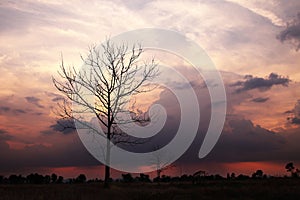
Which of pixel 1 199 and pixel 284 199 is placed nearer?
pixel 1 199

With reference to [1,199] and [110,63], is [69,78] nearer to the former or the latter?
[110,63]

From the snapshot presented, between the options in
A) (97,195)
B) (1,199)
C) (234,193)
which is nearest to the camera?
(1,199)

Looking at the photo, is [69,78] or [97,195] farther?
[69,78]

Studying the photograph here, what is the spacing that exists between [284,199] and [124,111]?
16473mm

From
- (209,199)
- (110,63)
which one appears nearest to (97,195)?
(209,199)

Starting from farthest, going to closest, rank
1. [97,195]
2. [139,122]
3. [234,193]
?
[139,122], [234,193], [97,195]

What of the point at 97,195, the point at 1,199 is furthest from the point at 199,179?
the point at 1,199

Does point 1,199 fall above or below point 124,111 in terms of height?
below

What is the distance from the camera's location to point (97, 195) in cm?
2444

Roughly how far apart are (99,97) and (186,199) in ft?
46.3

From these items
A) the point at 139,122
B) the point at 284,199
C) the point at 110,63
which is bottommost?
the point at 284,199

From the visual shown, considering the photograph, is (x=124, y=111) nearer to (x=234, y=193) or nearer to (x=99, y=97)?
(x=99, y=97)

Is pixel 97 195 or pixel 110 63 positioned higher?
pixel 110 63

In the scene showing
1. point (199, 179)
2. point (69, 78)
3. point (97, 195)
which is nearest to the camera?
point (97, 195)
